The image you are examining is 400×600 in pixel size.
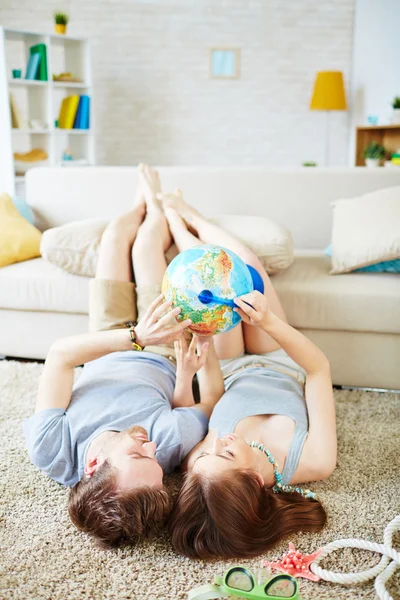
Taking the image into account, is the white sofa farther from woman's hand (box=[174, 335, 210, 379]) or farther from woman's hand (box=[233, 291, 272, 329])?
woman's hand (box=[233, 291, 272, 329])

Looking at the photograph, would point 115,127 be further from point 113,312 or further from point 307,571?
point 307,571

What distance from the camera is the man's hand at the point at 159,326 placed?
157 centimetres

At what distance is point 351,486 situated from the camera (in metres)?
1.74

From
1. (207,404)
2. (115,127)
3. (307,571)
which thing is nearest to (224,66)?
(115,127)

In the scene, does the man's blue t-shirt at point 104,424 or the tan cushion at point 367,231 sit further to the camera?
the tan cushion at point 367,231

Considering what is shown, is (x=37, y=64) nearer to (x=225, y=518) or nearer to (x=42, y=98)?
(x=42, y=98)

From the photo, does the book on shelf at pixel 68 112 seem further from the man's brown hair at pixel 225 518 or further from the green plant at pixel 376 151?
the man's brown hair at pixel 225 518

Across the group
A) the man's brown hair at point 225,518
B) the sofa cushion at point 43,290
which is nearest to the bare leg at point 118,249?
the sofa cushion at point 43,290

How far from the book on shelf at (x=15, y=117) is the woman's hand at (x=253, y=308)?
13.9 ft

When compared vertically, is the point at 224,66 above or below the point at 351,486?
above

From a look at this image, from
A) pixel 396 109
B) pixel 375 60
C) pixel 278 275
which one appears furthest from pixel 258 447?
pixel 375 60

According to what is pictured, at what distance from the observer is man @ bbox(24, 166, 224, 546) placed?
1.40 m

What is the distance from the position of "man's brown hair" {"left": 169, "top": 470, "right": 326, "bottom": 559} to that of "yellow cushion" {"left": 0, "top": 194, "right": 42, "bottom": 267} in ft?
5.78

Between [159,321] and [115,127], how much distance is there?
5230 millimetres
